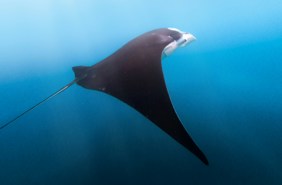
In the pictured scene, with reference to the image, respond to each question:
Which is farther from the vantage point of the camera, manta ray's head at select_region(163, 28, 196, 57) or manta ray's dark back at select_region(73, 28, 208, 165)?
manta ray's head at select_region(163, 28, 196, 57)

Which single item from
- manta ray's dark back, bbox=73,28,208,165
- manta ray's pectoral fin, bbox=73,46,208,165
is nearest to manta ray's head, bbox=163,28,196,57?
manta ray's dark back, bbox=73,28,208,165

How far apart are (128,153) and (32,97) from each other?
3.33 meters

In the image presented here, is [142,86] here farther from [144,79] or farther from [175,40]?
[175,40]

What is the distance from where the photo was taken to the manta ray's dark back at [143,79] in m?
1.66

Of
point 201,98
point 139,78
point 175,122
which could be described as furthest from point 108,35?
point 175,122

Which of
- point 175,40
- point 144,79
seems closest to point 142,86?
point 144,79

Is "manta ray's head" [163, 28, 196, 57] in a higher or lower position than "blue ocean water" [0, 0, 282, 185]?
higher

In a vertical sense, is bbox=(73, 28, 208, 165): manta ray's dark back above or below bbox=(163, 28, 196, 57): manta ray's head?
below

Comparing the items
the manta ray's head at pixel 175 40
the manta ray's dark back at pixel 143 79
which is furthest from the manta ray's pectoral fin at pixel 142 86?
the manta ray's head at pixel 175 40

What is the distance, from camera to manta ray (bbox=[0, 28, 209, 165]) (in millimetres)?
1674

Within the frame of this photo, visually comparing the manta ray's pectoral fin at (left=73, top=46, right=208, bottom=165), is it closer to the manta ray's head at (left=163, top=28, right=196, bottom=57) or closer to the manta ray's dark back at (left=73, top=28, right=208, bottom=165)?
the manta ray's dark back at (left=73, top=28, right=208, bottom=165)

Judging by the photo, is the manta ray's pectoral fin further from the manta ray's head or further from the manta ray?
the manta ray's head

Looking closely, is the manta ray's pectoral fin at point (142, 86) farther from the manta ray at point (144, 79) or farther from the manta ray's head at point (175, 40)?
the manta ray's head at point (175, 40)

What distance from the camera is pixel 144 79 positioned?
6.78 ft
